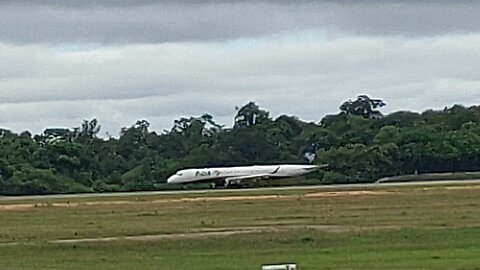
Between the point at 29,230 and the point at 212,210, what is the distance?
1304cm

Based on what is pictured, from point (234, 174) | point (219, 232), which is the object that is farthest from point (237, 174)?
point (219, 232)

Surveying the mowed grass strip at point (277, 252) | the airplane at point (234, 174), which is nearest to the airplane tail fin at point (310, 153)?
the airplane at point (234, 174)

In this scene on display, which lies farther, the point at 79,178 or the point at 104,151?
the point at 104,151

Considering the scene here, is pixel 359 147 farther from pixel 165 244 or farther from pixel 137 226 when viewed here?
pixel 165 244

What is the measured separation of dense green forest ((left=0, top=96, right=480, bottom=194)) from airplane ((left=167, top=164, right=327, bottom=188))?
121 inches

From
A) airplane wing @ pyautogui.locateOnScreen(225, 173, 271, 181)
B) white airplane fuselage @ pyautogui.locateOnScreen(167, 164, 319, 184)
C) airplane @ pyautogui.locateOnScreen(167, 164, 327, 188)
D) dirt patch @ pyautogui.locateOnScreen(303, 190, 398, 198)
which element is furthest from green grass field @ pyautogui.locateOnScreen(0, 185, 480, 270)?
white airplane fuselage @ pyautogui.locateOnScreen(167, 164, 319, 184)

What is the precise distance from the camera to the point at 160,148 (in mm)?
156250

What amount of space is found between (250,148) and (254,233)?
334 ft

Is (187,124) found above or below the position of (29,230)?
above

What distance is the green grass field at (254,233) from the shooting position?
3569cm

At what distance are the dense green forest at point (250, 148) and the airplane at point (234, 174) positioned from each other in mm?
3079

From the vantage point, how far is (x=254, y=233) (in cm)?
4575

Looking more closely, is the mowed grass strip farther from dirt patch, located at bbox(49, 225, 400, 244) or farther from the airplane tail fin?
the airplane tail fin

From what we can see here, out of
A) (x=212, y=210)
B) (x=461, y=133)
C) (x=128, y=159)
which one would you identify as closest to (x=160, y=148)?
(x=128, y=159)
